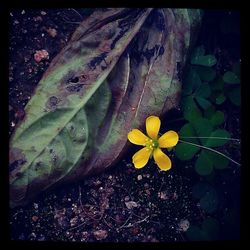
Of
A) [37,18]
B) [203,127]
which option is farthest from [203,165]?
[37,18]

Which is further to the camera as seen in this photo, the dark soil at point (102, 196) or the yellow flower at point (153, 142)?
the dark soil at point (102, 196)

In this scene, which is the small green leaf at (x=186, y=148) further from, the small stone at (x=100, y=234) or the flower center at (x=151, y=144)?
the small stone at (x=100, y=234)

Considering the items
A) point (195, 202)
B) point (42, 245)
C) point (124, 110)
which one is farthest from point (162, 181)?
point (42, 245)

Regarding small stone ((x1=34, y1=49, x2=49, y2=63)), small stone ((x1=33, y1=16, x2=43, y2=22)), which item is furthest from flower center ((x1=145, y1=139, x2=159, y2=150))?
small stone ((x1=33, y1=16, x2=43, y2=22))

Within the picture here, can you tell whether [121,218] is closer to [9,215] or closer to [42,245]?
[42,245]

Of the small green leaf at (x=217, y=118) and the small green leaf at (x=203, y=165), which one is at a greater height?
the small green leaf at (x=217, y=118)

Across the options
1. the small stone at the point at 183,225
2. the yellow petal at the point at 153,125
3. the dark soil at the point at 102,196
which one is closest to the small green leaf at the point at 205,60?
the dark soil at the point at 102,196

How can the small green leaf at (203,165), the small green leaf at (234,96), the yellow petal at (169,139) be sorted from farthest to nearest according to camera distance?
1. the small green leaf at (234,96)
2. the small green leaf at (203,165)
3. the yellow petal at (169,139)
